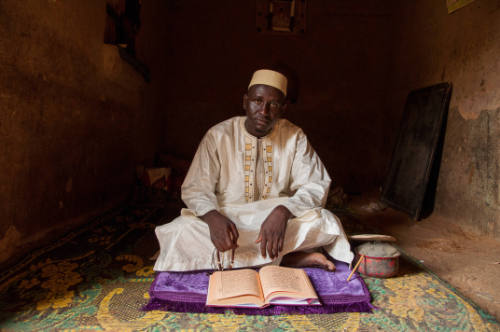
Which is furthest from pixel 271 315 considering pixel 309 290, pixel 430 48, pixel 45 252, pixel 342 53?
pixel 342 53

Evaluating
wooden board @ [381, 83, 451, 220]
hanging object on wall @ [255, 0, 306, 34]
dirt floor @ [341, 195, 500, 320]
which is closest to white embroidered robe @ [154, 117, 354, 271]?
dirt floor @ [341, 195, 500, 320]

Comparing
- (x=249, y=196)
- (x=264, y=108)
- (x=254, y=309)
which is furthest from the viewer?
(x=249, y=196)

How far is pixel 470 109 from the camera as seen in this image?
3.13 meters

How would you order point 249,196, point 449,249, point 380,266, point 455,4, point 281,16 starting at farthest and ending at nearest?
point 281,16, point 455,4, point 449,249, point 249,196, point 380,266

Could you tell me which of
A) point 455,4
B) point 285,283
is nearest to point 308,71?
point 455,4

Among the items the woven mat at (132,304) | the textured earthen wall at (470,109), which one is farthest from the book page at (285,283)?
the textured earthen wall at (470,109)

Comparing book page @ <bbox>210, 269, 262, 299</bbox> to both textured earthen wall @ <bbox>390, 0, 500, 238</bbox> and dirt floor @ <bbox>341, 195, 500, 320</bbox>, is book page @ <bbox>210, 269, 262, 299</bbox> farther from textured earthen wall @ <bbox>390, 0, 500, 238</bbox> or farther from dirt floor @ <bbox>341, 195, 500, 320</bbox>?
textured earthen wall @ <bbox>390, 0, 500, 238</bbox>

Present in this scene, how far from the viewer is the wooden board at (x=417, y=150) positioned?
11.5 feet

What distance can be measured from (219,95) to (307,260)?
3963 millimetres

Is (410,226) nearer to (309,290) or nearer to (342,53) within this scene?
(309,290)

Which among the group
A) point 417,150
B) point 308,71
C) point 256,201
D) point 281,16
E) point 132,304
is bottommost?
point 132,304

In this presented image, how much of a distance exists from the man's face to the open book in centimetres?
98

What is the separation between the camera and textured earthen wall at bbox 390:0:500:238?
9.41 feet

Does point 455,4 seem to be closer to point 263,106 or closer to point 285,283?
point 263,106
